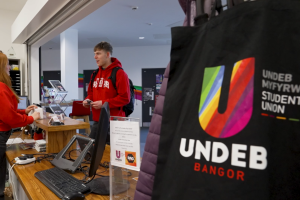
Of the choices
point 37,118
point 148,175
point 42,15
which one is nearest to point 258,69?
point 148,175

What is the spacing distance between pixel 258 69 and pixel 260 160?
16cm

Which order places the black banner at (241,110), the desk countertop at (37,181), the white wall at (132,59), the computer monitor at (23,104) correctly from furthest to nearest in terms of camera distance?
the white wall at (132,59), the computer monitor at (23,104), the desk countertop at (37,181), the black banner at (241,110)

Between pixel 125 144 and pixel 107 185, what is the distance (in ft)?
1.15

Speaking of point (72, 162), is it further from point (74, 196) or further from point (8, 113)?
point (8, 113)

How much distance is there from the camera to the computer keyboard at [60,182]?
1.07 m

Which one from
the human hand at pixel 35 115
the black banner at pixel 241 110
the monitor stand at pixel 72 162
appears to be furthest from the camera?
the human hand at pixel 35 115

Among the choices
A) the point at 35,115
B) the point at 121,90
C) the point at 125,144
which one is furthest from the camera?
the point at 121,90

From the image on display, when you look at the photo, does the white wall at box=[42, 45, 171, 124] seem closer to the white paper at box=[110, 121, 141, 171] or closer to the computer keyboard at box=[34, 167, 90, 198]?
the computer keyboard at box=[34, 167, 90, 198]

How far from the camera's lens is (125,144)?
927 mm

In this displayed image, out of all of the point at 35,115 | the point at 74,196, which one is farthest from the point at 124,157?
the point at 35,115

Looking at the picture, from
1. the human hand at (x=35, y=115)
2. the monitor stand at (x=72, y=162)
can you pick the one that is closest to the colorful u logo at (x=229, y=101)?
the monitor stand at (x=72, y=162)

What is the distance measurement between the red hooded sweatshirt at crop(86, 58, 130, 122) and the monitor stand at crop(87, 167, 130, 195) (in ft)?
4.30

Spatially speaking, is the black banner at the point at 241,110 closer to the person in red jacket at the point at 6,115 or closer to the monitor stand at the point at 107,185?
the monitor stand at the point at 107,185

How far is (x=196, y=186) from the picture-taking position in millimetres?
465
